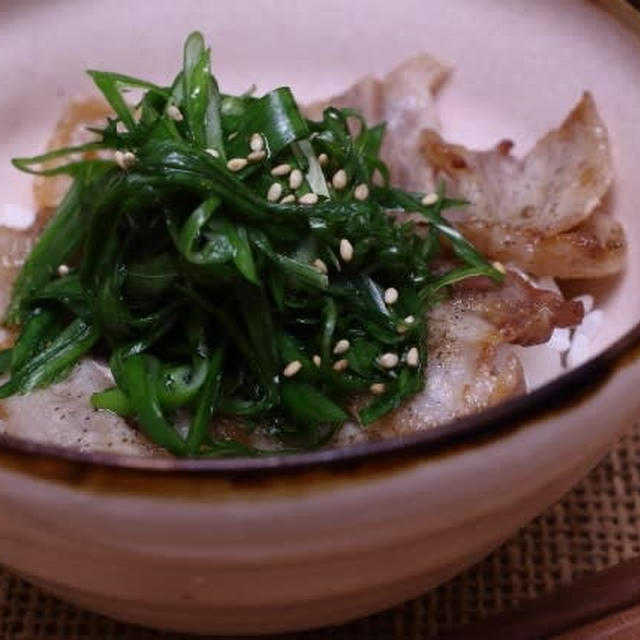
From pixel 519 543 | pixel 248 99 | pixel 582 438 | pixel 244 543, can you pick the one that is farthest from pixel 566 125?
pixel 244 543

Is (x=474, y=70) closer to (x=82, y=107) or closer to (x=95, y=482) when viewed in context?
(x=82, y=107)

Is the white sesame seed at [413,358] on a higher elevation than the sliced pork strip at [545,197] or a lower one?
lower

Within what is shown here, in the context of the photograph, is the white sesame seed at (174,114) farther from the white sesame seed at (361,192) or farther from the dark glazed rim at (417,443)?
the dark glazed rim at (417,443)

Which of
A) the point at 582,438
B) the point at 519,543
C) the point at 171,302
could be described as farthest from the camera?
the point at 519,543

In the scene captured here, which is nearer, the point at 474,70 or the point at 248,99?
the point at 248,99

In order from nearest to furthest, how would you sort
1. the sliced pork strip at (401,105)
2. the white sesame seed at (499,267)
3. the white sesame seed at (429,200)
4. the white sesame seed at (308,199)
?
the white sesame seed at (308,199) → the white sesame seed at (499,267) → the white sesame seed at (429,200) → the sliced pork strip at (401,105)

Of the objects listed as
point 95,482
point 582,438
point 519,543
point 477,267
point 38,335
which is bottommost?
point 38,335

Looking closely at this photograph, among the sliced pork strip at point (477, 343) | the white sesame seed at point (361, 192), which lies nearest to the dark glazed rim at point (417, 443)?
the sliced pork strip at point (477, 343)

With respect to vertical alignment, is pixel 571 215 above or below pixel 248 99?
above
